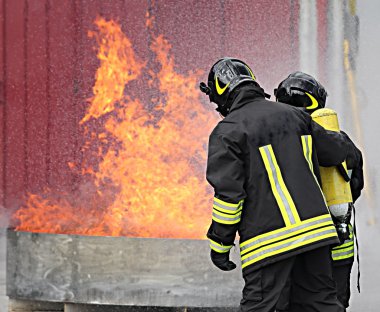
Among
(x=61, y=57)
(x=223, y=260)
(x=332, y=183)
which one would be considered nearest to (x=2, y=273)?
(x=61, y=57)

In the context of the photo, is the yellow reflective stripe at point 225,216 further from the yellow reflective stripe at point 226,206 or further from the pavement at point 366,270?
the pavement at point 366,270

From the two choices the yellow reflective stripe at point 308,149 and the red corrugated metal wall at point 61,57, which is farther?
the red corrugated metal wall at point 61,57

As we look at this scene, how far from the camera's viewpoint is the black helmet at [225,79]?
3197 millimetres

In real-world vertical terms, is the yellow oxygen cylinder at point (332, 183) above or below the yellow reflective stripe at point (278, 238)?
above

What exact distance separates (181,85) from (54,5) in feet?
4.04

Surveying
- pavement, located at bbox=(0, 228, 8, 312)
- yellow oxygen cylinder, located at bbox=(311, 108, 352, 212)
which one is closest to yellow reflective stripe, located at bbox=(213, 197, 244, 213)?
yellow oxygen cylinder, located at bbox=(311, 108, 352, 212)

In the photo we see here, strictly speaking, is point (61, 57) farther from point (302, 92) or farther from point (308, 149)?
point (308, 149)

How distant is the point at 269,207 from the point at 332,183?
689mm

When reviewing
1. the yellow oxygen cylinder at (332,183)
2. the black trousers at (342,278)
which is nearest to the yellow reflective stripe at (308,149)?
the yellow oxygen cylinder at (332,183)

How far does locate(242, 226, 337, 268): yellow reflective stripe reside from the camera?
9.66 feet

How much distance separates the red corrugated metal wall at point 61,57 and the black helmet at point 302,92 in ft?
9.46

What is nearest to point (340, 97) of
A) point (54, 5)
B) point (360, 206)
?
point (360, 206)

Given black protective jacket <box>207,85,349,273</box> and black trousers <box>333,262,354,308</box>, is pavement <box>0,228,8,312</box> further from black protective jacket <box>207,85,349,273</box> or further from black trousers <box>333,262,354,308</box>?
black protective jacket <box>207,85,349,273</box>

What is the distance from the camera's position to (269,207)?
9.78 feet
